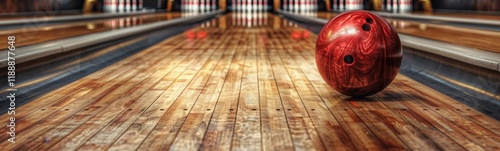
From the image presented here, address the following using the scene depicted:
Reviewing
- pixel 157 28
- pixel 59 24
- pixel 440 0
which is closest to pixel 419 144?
pixel 157 28

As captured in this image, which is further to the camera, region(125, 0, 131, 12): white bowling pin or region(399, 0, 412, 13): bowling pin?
region(125, 0, 131, 12): white bowling pin

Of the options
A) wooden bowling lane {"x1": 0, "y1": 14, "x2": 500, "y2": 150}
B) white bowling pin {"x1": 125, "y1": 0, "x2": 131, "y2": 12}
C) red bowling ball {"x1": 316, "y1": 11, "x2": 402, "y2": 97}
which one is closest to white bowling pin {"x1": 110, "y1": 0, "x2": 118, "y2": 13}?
white bowling pin {"x1": 125, "y1": 0, "x2": 131, "y2": 12}

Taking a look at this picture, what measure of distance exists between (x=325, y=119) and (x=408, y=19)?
30.3 ft

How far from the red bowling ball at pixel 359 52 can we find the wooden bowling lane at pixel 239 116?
0.11 m

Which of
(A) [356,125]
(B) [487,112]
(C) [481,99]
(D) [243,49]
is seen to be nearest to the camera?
(A) [356,125]

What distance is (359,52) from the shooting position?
9.01 ft

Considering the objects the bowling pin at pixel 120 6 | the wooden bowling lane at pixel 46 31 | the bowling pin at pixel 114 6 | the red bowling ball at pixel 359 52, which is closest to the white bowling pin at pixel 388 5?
the bowling pin at pixel 120 6

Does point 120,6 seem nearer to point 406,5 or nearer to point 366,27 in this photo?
point 406,5

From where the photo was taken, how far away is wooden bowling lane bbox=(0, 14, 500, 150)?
79.4 inches

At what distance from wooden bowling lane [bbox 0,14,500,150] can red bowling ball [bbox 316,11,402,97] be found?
108 millimetres

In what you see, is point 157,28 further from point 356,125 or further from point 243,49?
point 356,125

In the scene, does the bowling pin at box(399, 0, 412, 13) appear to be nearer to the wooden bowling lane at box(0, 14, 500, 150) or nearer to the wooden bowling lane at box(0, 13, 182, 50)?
the wooden bowling lane at box(0, 13, 182, 50)

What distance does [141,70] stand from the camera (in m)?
4.35

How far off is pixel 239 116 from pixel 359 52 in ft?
2.12
